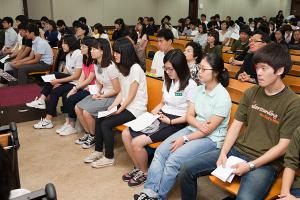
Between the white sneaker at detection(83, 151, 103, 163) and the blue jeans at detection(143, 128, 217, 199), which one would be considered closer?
the blue jeans at detection(143, 128, 217, 199)

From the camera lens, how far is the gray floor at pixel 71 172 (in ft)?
9.14

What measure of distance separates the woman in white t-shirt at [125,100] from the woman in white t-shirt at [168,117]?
0.28 meters

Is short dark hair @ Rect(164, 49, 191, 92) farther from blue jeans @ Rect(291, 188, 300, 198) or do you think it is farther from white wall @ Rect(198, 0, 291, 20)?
white wall @ Rect(198, 0, 291, 20)

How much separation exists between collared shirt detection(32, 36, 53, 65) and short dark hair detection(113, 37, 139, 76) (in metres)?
2.81

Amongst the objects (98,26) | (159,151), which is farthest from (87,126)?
(98,26)

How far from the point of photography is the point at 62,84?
436 cm

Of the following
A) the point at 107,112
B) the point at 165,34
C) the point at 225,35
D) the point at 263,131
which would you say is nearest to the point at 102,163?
the point at 107,112

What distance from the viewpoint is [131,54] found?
10.6 feet

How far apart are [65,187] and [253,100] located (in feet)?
5.98

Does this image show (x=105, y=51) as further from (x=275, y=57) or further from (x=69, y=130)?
(x=275, y=57)

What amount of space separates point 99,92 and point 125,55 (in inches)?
29.9

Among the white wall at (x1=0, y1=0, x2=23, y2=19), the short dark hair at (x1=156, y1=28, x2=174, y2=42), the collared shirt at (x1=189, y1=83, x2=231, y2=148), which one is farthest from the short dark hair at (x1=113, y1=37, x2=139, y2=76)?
the white wall at (x1=0, y1=0, x2=23, y2=19)

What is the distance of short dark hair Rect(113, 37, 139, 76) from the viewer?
3.21 meters

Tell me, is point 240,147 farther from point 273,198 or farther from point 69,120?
point 69,120
